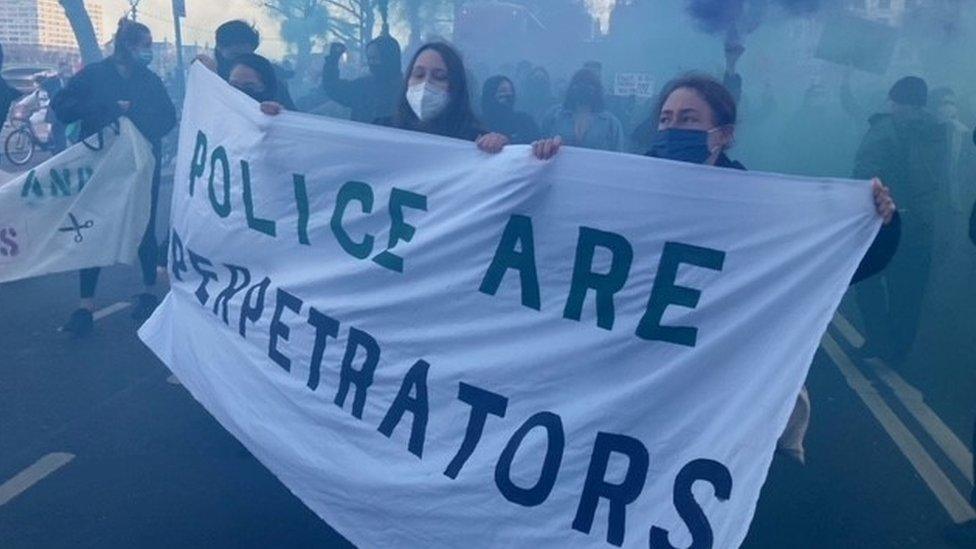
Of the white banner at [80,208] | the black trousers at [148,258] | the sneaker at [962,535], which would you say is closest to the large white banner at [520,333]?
the sneaker at [962,535]

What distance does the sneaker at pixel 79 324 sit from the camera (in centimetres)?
728

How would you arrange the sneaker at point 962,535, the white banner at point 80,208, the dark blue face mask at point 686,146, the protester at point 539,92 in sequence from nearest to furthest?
the dark blue face mask at point 686,146
the sneaker at point 962,535
the white banner at point 80,208
the protester at point 539,92

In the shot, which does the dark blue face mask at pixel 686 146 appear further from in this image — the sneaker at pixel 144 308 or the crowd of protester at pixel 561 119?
the sneaker at pixel 144 308

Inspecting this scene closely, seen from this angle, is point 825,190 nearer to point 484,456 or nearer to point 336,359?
point 484,456

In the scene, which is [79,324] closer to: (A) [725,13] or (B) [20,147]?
(A) [725,13]

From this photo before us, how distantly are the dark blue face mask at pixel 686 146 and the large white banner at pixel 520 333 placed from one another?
0.35 meters

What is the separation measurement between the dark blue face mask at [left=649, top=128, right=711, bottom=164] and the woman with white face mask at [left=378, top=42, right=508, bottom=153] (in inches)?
41.3

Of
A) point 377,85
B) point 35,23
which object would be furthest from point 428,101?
point 35,23

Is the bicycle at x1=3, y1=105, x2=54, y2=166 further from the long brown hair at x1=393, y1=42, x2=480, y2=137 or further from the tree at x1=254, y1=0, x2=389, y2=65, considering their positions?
the tree at x1=254, y1=0, x2=389, y2=65

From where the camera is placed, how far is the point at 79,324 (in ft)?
23.9

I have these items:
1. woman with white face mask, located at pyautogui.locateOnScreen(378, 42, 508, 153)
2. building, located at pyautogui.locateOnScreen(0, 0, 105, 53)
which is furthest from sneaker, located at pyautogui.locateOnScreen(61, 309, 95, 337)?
building, located at pyautogui.locateOnScreen(0, 0, 105, 53)

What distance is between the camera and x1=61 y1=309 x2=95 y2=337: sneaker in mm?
7277

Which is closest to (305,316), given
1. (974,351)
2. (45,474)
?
(45,474)

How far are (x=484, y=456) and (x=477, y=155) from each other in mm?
1022
